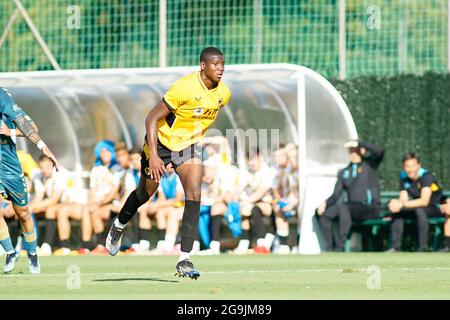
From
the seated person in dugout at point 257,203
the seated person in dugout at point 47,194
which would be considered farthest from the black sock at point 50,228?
the seated person in dugout at point 257,203

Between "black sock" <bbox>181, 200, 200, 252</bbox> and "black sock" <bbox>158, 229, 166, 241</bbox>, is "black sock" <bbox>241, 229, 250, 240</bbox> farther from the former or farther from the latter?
"black sock" <bbox>181, 200, 200, 252</bbox>

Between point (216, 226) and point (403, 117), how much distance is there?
4.12 m

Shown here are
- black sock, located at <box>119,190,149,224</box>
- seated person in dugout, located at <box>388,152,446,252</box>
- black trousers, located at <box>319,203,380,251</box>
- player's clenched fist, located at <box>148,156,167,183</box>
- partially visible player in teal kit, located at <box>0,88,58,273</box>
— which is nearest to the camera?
player's clenched fist, located at <box>148,156,167,183</box>

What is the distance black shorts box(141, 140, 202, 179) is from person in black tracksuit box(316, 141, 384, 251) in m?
6.65

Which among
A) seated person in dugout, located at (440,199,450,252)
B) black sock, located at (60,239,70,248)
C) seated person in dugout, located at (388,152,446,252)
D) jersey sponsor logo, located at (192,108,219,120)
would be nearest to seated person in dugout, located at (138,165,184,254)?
black sock, located at (60,239,70,248)

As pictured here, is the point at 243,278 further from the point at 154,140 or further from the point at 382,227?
the point at 382,227

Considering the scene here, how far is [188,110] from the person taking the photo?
37.4 feet

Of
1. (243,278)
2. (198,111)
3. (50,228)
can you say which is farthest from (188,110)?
(50,228)

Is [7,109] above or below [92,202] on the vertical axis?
above

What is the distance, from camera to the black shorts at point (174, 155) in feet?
37.5

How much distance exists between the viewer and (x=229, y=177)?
18.7 metres

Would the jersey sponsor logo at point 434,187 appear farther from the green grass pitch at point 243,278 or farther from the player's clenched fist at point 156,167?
the player's clenched fist at point 156,167

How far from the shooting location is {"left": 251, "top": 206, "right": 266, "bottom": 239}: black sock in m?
18.2
